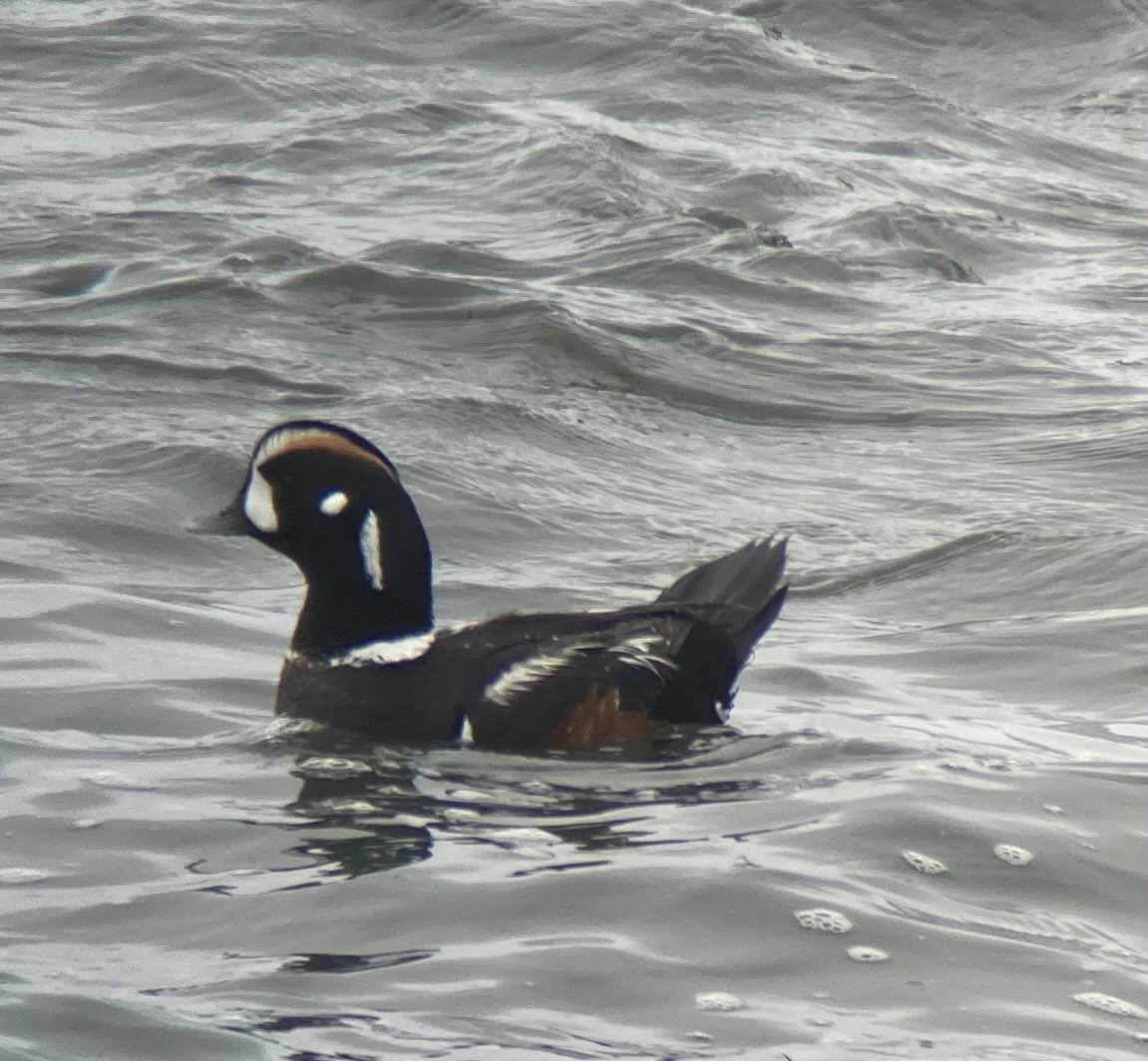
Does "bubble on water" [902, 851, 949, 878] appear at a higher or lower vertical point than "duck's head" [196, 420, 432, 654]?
lower

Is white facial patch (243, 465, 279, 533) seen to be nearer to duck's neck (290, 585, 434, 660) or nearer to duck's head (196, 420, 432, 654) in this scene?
duck's head (196, 420, 432, 654)

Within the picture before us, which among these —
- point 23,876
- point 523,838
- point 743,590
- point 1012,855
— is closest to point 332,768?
point 523,838

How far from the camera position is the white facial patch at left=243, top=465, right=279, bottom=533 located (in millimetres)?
6312

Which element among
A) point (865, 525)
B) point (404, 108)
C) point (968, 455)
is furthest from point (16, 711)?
point (404, 108)

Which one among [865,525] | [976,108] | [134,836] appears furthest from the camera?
[976,108]

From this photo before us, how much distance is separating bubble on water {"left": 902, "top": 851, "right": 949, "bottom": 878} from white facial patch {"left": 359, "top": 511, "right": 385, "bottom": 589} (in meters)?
1.91

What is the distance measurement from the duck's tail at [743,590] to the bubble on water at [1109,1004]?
2.15 m

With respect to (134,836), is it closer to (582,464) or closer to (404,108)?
(582,464)

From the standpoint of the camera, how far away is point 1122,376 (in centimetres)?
1075

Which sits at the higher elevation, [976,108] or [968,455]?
[976,108]

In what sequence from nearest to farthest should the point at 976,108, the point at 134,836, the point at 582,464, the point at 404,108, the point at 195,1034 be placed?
the point at 195,1034, the point at 134,836, the point at 582,464, the point at 404,108, the point at 976,108

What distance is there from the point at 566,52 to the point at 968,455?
7658mm

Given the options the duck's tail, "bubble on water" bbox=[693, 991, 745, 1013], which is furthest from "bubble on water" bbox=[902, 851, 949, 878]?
the duck's tail

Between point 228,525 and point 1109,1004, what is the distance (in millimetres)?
3094
